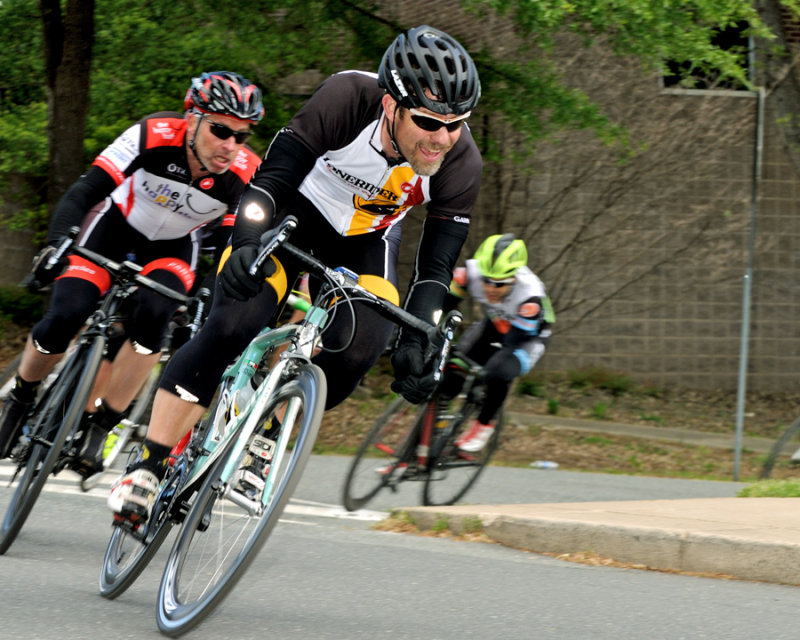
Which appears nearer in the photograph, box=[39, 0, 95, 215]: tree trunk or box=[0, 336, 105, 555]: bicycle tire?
box=[0, 336, 105, 555]: bicycle tire

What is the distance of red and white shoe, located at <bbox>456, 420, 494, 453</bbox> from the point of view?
841 centimetres

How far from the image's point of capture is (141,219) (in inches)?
252

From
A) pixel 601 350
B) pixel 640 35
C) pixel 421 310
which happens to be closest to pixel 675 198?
pixel 601 350

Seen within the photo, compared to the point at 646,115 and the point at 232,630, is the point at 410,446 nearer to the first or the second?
the point at 232,630

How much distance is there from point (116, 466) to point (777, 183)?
34.9 ft

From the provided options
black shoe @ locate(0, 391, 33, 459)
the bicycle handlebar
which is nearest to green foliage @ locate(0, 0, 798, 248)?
black shoe @ locate(0, 391, 33, 459)

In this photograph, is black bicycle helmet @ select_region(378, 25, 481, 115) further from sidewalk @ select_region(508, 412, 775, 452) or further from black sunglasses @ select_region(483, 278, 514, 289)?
sidewalk @ select_region(508, 412, 775, 452)

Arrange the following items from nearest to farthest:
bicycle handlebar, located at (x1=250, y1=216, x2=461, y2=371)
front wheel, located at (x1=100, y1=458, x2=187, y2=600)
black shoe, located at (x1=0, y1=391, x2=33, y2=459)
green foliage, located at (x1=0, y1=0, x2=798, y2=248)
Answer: bicycle handlebar, located at (x1=250, y1=216, x2=461, y2=371) → front wheel, located at (x1=100, y1=458, x2=187, y2=600) → black shoe, located at (x1=0, y1=391, x2=33, y2=459) → green foliage, located at (x1=0, y1=0, x2=798, y2=248)

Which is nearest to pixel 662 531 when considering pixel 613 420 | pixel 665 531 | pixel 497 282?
pixel 665 531

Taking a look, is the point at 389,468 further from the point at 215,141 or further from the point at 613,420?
the point at 613,420

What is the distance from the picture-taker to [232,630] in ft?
13.7

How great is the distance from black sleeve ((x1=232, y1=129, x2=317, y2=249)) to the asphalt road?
1394 mm

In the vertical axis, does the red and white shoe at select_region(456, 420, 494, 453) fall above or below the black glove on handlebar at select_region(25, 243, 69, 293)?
below

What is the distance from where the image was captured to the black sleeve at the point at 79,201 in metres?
5.73
